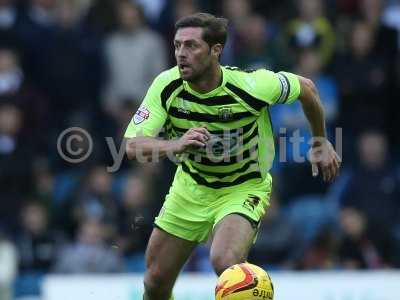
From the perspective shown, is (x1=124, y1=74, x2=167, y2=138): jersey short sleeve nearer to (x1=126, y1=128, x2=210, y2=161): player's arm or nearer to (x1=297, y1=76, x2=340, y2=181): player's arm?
(x1=126, y1=128, x2=210, y2=161): player's arm

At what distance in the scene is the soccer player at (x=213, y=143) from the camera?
9297 millimetres

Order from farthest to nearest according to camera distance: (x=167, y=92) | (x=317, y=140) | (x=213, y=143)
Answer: (x=317, y=140), (x=213, y=143), (x=167, y=92)

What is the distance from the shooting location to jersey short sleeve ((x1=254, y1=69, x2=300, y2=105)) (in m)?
9.45

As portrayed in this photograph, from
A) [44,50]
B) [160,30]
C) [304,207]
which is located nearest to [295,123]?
[304,207]

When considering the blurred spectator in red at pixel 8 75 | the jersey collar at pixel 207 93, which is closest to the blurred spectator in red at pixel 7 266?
the blurred spectator in red at pixel 8 75

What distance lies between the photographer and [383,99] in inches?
589

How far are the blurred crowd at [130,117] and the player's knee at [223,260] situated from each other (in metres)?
4.40

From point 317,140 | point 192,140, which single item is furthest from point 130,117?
point 192,140

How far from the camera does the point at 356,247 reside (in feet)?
44.7

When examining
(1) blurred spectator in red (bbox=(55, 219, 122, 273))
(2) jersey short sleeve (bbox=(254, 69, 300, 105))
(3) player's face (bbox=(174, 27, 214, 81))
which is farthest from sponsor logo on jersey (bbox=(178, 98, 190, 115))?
(1) blurred spectator in red (bbox=(55, 219, 122, 273))

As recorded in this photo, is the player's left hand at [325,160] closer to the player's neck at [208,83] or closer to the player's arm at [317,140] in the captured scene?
the player's arm at [317,140]

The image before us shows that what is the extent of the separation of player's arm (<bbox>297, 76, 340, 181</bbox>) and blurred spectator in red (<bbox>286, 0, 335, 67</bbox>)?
520 centimetres

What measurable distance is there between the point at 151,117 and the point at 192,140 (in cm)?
80

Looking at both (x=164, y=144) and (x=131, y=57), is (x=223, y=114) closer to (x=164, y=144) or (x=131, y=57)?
(x=164, y=144)
